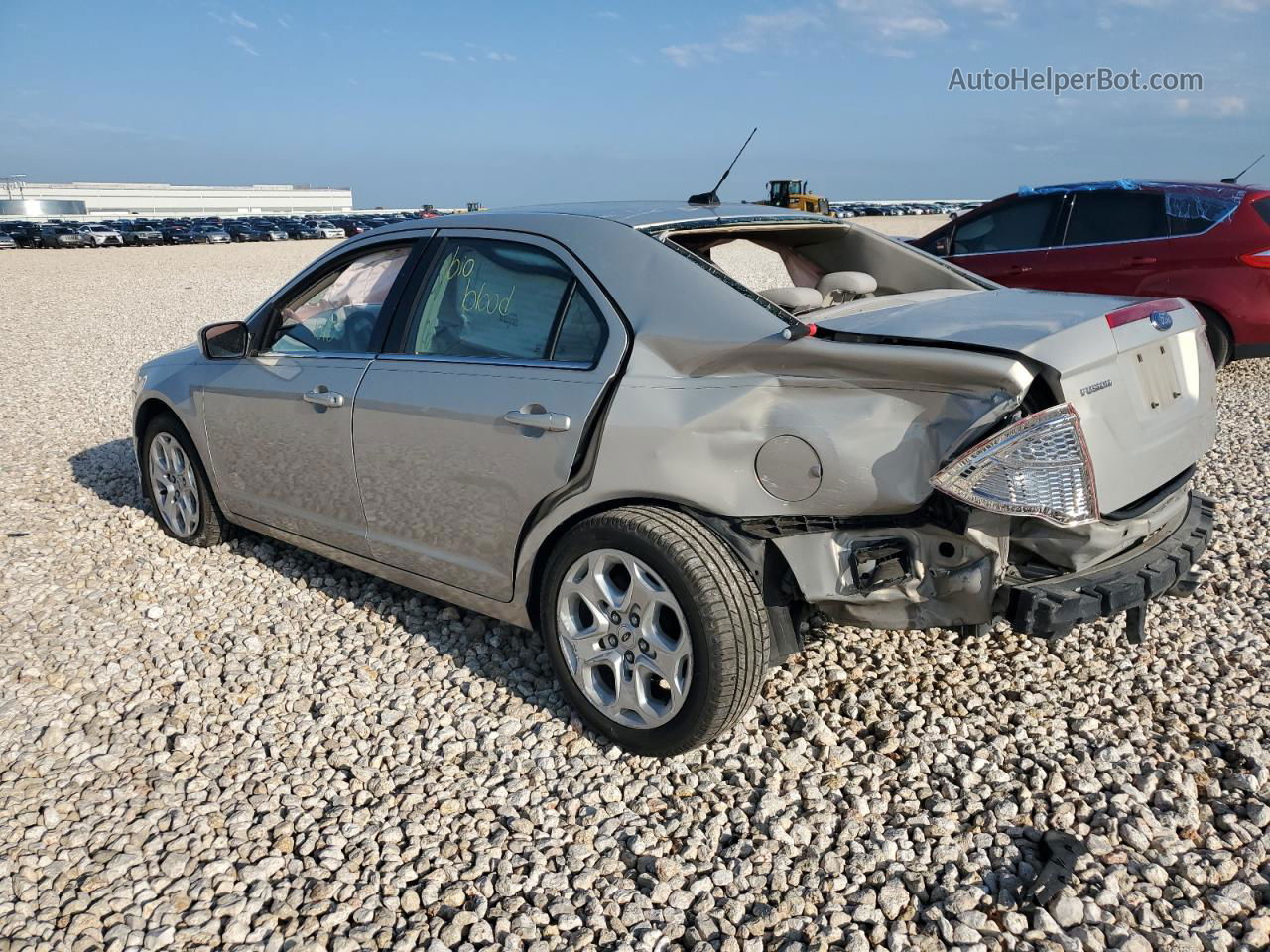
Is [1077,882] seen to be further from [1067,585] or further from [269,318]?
[269,318]

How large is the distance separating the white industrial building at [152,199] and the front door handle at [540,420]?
97213 millimetres

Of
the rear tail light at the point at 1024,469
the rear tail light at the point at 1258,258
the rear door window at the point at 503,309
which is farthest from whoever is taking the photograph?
the rear tail light at the point at 1258,258

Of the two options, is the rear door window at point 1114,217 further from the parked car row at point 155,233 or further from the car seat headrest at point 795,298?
the parked car row at point 155,233

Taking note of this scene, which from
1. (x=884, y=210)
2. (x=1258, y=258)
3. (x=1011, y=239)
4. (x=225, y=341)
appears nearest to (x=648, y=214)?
(x=225, y=341)

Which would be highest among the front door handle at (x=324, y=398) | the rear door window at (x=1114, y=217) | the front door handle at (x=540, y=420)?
the rear door window at (x=1114, y=217)

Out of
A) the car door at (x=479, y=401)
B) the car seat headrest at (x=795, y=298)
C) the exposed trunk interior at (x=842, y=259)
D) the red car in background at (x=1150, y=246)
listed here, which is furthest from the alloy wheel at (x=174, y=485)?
the red car in background at (x=1150, y=246)

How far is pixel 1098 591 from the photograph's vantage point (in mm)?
2510

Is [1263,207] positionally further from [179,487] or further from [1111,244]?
[179,487]

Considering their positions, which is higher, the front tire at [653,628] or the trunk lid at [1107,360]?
the trunk lid at [1107,360]

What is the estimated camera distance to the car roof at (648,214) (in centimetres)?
321

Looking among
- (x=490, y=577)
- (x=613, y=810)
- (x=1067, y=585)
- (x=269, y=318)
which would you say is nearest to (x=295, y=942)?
(x=613, y=810)

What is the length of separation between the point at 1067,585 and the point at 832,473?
2.30ft

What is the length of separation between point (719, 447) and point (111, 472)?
17.4ft

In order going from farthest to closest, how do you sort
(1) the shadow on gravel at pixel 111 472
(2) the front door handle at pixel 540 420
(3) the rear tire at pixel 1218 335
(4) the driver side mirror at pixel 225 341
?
(3) the rear tire at pixel 1218 335
(1) the shadow on gravel at pixel 111 472
(4) the driver side mirror at pixel 225 341
(2) the front door handle at pixel 540 420
